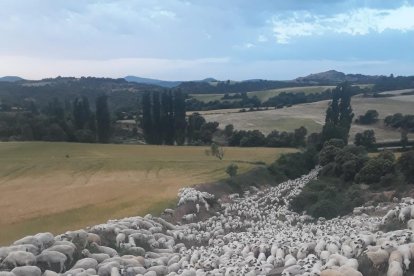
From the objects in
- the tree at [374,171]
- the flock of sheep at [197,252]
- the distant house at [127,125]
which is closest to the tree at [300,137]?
the distant house at [127,125]

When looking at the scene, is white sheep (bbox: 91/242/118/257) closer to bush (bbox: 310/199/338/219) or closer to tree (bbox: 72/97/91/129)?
bush (bbox: 310/199/338/219)

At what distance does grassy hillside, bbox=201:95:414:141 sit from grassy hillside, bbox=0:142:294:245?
31.3 metres

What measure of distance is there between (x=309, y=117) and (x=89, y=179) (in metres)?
78.9

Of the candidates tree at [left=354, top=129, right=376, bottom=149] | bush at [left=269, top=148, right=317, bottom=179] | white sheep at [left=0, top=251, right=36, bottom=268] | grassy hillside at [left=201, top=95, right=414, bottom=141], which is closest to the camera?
white sheep at [left=0, top=251, right=36, bottom=268]

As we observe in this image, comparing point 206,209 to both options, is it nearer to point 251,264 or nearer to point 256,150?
Answer: point 251,264

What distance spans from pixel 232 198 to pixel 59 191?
14.8 m

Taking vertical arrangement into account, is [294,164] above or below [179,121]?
below

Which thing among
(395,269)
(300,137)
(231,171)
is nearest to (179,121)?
(300,137)

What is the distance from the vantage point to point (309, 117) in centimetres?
12444

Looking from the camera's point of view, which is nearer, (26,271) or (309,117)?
(26,271)

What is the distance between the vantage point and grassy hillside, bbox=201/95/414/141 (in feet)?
359

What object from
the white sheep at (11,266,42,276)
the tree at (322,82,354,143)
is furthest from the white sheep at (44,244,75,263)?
the tree at (322,82,354,143)

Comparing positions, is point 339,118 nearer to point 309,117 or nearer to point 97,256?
point 309,117

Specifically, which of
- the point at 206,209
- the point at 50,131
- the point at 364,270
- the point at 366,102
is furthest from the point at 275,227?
the point at 366,102
